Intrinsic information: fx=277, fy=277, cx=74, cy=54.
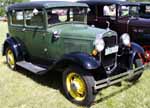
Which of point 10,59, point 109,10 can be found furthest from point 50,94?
point 109,10

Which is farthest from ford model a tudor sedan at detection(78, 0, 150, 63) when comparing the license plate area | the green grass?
the license plate area

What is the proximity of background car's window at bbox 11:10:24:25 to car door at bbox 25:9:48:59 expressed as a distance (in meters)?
0.30

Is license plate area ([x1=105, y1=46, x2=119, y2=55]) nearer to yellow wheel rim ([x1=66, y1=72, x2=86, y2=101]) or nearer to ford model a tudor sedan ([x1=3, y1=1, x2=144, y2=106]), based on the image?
ford model a tudor sedan ([x1=3, y1=1, x2=144, y2=106])

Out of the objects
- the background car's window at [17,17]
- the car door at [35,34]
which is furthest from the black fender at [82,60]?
the background car's window at [17,17]

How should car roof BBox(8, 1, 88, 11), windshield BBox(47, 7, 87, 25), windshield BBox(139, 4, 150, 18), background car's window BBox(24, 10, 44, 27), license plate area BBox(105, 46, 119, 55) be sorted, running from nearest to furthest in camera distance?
license plate area BBox(105, 46, 119, 55), car roof BBox(8, 1, 88, 11), windshield BBox(47, 7, 87, 25), background car's window BBox(24, 10, 44, 27), windshield BBox(139, 4, 150, 18)

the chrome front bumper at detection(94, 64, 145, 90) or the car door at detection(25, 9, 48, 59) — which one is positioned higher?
the car door at detection(25, 9, 48, 59)

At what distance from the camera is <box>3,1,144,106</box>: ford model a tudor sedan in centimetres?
505

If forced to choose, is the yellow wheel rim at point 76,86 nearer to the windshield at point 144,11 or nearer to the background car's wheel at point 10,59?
the background car's wheel at point 10,59

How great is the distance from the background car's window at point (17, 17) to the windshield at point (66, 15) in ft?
4.01

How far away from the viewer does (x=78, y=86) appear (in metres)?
5.16

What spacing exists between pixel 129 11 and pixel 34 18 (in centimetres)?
382

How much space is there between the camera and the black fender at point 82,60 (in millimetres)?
4844

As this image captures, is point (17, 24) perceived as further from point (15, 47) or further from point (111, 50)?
point (111, 50)

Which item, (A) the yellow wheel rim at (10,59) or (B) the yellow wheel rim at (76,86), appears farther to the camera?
(A) the yellow wheel rim at (10,59)
